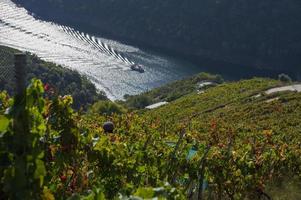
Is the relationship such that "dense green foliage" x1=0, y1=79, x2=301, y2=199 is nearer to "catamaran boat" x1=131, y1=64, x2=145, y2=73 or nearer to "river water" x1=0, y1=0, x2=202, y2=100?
"river water" x1=0, y1=0, x2=202, y2=100

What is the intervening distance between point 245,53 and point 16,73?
18492 cm

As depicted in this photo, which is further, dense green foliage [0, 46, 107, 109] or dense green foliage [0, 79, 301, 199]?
dense green foliage [0, 46, 107, 109]

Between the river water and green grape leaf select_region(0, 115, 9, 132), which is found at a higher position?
green grape leaf select_region(0, 115, 9, 132)

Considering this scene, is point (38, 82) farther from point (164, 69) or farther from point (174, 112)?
point (164, 69)

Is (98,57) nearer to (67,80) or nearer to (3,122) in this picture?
(67,80)

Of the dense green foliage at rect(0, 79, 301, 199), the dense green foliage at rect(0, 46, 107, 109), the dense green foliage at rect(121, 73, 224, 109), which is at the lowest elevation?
the dense green foliage at rect(0, 46, 107, 109)

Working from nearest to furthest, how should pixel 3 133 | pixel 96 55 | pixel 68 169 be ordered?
pixel 3 133
pixel 68 169
pixel 96 55

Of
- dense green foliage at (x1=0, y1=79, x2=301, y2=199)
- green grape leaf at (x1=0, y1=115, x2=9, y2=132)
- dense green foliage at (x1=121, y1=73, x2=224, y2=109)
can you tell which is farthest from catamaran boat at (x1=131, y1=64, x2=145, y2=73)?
green grape leaf at (x1=0, y1=115, x2=9, y2=132)

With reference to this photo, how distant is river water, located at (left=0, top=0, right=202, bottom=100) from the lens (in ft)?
449

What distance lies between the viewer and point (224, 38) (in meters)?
196

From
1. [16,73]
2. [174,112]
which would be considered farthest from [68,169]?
[174,112]

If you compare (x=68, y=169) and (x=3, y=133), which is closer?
(x=3, y=133)

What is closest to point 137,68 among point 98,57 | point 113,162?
point 98,57

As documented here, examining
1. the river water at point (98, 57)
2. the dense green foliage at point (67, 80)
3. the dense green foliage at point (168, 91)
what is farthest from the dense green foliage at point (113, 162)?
the river water at point (98, 57)
